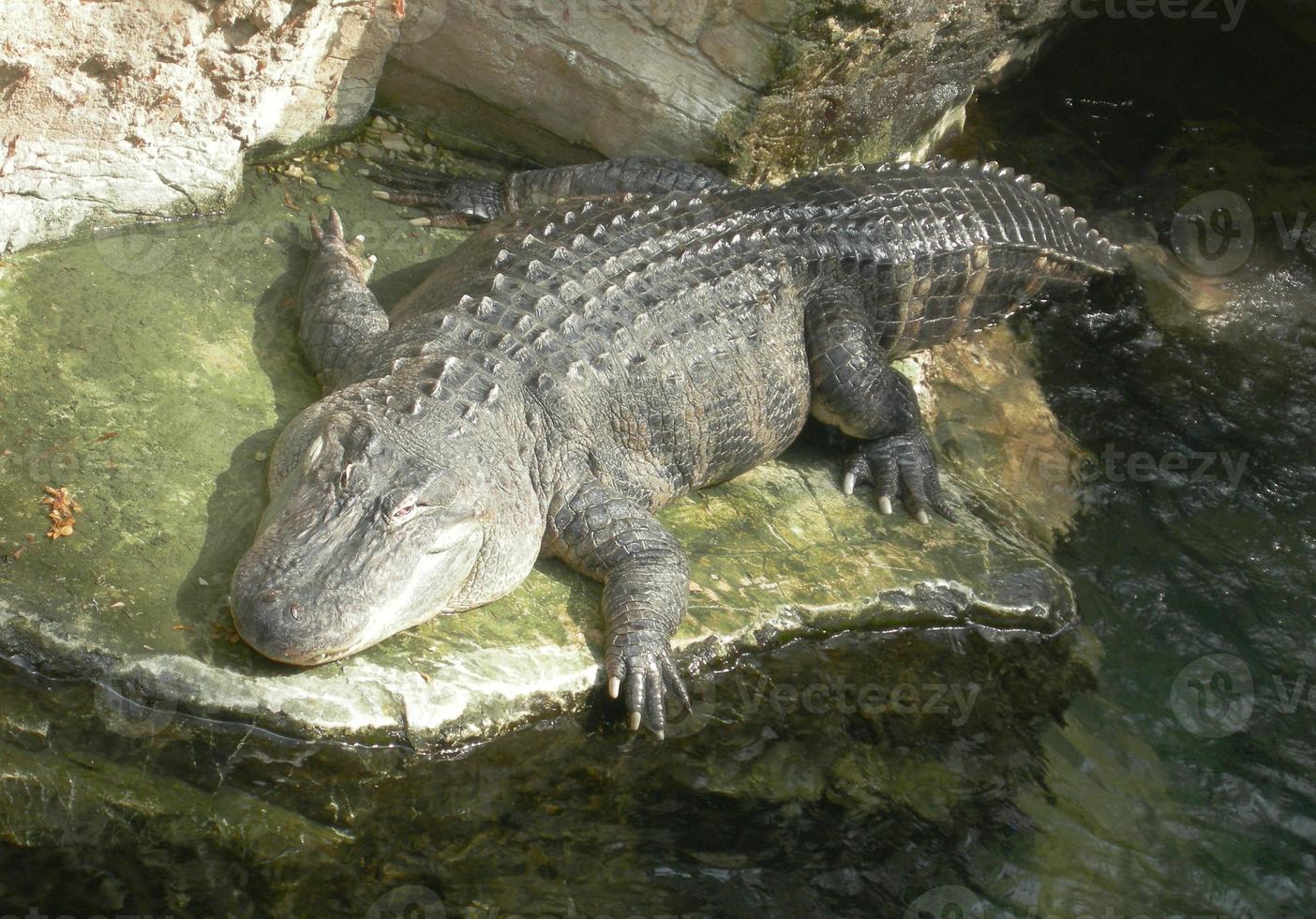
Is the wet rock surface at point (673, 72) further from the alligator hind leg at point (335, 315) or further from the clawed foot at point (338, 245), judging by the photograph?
the alligator hind leg at point (335, 315)

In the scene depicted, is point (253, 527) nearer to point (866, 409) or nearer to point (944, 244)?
point (866, 409)

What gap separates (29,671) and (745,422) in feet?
8.73

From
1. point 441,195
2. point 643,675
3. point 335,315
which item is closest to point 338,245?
point 335,315

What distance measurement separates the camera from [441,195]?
5.70m

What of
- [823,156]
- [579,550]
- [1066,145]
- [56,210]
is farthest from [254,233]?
[1066,145]

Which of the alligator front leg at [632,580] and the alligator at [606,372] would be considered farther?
the alligator front leg at [632,580]

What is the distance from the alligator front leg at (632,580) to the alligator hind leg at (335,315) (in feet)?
3.29

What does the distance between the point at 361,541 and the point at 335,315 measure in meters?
1.34

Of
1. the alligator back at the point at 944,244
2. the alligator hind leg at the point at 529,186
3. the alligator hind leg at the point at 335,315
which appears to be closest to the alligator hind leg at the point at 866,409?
the alligator back at the point at 944,244

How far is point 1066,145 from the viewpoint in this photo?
760 centimetres

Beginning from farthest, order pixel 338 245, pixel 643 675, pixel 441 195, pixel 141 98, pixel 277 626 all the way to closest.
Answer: pixel 441 195 < pixel 338 245 < pixel 141 98 < pixel 643 675 < pixel 277 626

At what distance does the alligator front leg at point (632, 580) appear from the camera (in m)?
3.89

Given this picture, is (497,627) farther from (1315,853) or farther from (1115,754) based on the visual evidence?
(1315,853)

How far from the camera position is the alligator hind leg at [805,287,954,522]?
5148 millimetres
